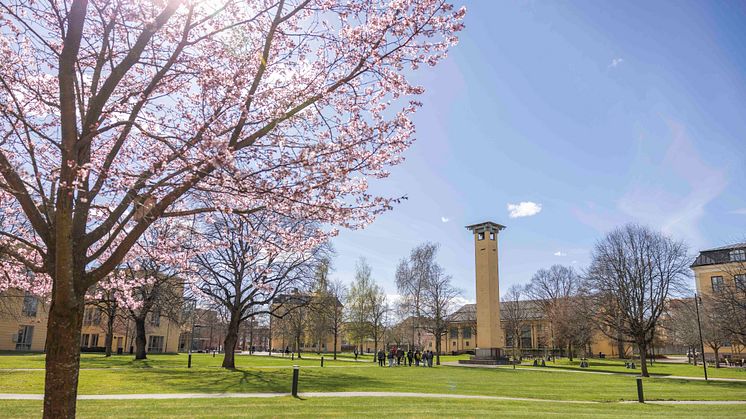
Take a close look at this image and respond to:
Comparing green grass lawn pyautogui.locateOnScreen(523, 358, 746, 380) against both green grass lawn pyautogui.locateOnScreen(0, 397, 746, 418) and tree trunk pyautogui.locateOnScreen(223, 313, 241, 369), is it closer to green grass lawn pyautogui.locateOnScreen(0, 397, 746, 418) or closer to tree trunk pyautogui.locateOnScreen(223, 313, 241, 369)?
green grass lawn pyautogui.locateOnScreen(0, 397, 746, 418)

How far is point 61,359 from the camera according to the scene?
562 cm

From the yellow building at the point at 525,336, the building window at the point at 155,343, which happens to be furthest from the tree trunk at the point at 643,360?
the building window at the point at 155,343

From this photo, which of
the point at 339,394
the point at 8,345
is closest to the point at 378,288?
the point at 8,345

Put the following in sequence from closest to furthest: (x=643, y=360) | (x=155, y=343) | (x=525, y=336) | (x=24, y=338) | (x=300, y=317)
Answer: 1. (x=643, y=360)
2. (x=24, y=338)
3. (x=300, y=317)
4. (x=155, y=343)
5. (x=525, y=336)

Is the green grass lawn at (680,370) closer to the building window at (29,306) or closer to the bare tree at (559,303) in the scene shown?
the bare tree at (559,303)

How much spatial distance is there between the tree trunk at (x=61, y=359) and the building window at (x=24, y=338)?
51.6m

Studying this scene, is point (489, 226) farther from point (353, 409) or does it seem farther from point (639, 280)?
point (353, 409)

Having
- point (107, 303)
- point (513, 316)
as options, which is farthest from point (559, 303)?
point (107, 303)

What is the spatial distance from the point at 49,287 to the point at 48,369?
6769mm

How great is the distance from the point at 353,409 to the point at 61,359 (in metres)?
8.17

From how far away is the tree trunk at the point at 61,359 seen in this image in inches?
218

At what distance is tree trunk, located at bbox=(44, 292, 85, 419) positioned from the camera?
5.54 meters

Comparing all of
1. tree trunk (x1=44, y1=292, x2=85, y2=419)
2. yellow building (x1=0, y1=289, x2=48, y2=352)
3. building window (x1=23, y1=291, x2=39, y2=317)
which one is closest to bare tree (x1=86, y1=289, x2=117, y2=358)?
yellow building (x1=0, y1=289, x2=48, y2=352)

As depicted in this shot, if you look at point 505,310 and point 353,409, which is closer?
point 353,409
